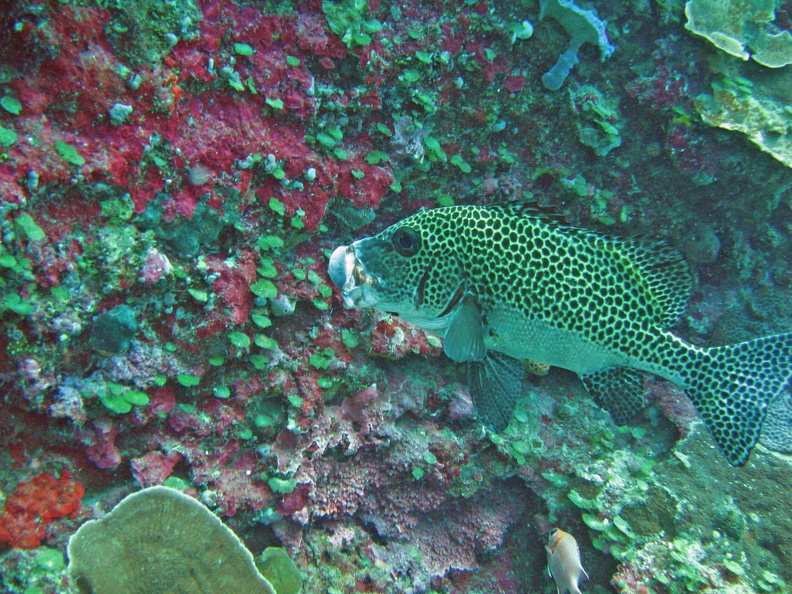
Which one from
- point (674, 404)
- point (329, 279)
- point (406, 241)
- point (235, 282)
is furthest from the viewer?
point (674, 404)

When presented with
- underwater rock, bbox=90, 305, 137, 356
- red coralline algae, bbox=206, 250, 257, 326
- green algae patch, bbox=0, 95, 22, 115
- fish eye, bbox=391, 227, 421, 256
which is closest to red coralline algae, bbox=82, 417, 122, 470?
underwater rock, bbox=90, 305, 137, 356

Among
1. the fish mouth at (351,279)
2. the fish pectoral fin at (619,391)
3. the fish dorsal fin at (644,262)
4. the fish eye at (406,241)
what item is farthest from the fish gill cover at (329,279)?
the fish pectoral fin at (619,391)

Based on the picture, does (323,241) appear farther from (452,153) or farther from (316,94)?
(452,153)

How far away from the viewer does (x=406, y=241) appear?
9.37 ft

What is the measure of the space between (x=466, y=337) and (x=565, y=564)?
2295mm

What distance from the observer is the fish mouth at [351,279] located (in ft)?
8.86

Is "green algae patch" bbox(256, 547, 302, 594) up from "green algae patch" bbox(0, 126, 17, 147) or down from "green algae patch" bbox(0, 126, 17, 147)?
down

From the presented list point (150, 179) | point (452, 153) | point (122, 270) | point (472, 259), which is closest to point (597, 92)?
point (452, 153)

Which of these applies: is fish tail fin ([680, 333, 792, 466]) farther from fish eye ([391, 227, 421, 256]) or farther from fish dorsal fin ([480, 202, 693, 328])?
fish eye ([391, 227, 421, 256])

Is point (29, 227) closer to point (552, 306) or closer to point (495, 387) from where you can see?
point (495, 387)

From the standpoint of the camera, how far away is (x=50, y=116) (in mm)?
2473

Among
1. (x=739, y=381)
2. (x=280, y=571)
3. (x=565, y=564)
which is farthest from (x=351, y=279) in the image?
(x=565, y=564)

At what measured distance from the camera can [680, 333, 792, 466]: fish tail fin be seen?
296cm

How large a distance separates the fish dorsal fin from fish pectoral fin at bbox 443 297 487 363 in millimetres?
730
